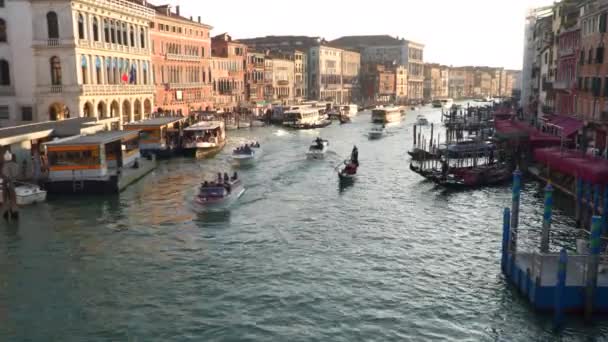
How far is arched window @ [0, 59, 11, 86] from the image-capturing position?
A: 46281mm

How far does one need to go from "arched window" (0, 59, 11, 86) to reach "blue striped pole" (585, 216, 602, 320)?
147ft

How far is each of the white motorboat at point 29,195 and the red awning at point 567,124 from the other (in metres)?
29.7

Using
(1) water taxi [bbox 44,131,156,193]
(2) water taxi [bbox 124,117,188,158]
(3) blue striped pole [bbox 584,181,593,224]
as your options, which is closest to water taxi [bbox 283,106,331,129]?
(2) water taxi [bbox 124,117,188,158]

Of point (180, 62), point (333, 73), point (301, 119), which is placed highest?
point (333, 73)

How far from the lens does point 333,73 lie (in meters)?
128

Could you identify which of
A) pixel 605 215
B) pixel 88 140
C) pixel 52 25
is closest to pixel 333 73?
pixel 52 25

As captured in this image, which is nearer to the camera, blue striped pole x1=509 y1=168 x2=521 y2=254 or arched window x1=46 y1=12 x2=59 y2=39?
blue striped pole x1=509 y1=168 x2=521 y2=254

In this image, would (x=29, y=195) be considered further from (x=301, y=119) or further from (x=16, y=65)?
(x=301, y=119)

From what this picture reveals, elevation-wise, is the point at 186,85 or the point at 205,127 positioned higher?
the point at 186,85

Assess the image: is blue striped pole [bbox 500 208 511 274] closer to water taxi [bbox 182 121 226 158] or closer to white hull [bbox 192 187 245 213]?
white hull [bbox 192 187 245 213]

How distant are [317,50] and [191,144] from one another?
259 feet

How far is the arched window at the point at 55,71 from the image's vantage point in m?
46.3

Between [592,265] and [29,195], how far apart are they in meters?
23.8

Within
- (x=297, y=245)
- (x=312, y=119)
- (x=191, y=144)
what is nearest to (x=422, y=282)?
(x=297, y=245)
